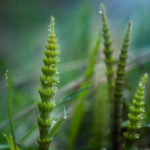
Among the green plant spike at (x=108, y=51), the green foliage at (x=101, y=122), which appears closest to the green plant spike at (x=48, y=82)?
the green plant spike at (x=108, y=51)

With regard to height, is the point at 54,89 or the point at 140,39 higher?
the point at 140,39

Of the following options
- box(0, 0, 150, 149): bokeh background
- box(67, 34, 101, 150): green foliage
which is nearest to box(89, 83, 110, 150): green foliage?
box(67, 34, 101, 150): green foliage

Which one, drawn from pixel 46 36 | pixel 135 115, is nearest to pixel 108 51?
pixel 135 115

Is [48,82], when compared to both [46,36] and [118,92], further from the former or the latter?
[46,36]

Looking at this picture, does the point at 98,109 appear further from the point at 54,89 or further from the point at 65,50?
the point at 65,50


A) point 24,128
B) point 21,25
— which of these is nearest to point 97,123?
point 24,128

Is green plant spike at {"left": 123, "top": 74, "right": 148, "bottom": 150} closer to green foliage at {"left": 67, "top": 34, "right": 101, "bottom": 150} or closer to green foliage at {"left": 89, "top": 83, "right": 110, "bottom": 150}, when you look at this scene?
green foliage at {"left": 89, "top": 83, "right": 110, "bottom": 150}
